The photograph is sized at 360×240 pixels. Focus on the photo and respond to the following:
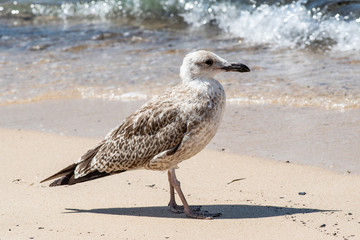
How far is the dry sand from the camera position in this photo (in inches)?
192

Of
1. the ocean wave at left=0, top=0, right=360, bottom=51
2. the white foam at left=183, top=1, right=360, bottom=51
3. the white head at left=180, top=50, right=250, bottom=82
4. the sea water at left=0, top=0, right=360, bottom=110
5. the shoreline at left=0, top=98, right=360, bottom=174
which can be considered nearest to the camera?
the white head at left=180, top=50, right=250, bottom=82

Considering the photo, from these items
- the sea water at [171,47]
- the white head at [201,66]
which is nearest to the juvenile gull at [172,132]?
the white head at [201,66]

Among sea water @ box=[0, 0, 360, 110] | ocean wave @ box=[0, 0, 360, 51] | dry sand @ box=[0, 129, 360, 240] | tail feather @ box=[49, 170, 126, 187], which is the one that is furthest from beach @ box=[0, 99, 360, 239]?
ocean wave @ box=[0, 0, 360, 51]

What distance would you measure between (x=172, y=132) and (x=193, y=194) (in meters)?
0.85

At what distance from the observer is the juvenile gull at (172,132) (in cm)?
524

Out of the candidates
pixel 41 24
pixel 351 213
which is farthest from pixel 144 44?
pixel 351 213

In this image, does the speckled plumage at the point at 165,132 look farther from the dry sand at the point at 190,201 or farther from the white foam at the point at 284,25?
the white foam at the point at 284,25

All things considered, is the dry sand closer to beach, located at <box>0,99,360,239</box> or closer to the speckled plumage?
beach, located at <box>0,99,360,239</box>

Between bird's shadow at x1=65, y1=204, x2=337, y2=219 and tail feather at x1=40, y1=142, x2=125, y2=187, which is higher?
tail feather at x1=40, y1=142, x2=125, y2=187

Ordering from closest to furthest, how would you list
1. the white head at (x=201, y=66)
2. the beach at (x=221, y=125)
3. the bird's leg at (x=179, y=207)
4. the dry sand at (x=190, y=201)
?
the dry sand at (x=190, y=201)
the beach at (x=221, y=125)
the bird's leg at (x=179, y=207)
the white head at (x=201, y=66)

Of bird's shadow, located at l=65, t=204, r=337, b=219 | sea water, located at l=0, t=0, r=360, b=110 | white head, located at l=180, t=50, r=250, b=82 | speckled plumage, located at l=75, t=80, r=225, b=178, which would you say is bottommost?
bird's shadow, located at l=65, t=204, r=337, b=219

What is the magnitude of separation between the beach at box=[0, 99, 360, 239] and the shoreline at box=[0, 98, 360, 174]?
34 mm

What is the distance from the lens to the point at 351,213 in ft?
16.6

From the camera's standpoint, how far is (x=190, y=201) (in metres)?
5.73
